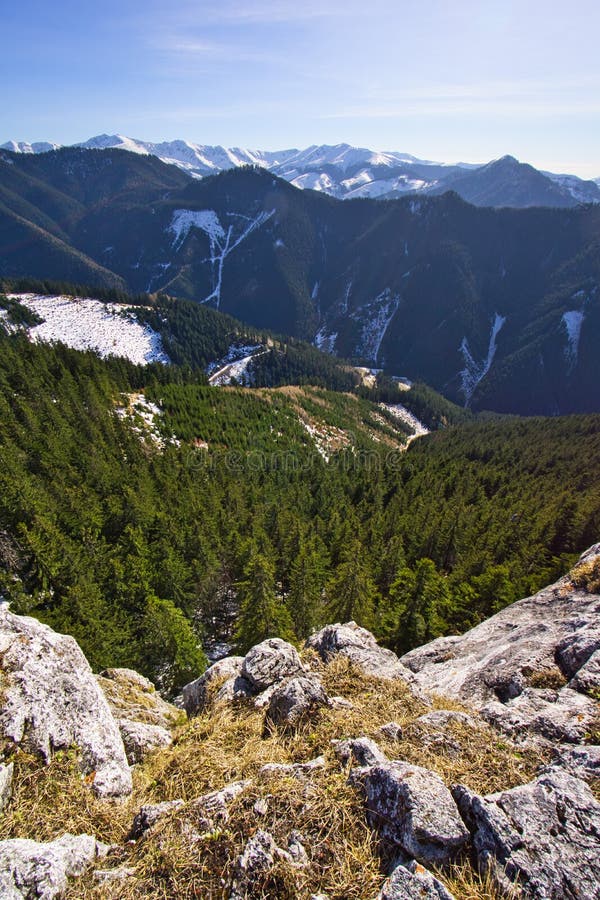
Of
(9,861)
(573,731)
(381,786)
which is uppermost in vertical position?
(381,786)

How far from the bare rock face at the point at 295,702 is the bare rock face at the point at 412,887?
16.6ft

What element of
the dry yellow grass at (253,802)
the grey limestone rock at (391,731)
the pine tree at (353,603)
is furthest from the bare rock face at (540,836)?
the pine tree at (353,603)

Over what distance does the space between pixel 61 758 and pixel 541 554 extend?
54.7 m

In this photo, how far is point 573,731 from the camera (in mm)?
11203

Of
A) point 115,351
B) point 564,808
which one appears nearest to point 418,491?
point 564,808

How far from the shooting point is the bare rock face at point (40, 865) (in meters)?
6.50

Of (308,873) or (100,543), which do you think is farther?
(100,543)

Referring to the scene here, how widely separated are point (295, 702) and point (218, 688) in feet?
17.3

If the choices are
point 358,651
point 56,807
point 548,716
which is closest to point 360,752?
point 56,807

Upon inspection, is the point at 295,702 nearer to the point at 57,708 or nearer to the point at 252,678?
the point at 252,678

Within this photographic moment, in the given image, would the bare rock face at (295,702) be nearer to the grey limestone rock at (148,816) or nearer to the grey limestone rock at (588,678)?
the grey limestone rock at (148,816)

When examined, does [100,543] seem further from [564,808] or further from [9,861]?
[564,808]

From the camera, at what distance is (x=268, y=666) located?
14.5 metres

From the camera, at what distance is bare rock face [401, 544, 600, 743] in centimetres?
1237
